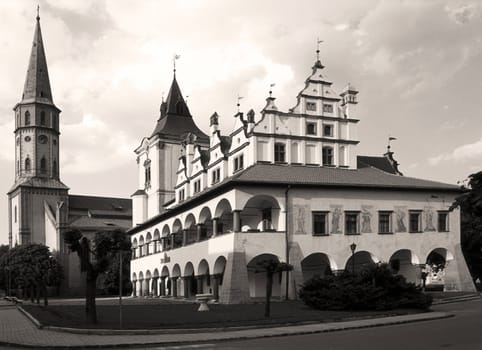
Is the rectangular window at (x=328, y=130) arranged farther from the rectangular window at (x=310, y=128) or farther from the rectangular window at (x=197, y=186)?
the rectangular window at (x=197, y=186)

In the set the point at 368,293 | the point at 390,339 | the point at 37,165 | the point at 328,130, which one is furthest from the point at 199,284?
the point at 37,165

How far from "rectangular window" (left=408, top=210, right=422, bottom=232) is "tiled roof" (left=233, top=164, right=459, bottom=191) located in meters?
1.98

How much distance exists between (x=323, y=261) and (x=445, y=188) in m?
10.7

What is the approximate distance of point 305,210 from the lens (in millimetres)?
44750

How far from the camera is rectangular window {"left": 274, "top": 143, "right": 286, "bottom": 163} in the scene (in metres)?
48.6

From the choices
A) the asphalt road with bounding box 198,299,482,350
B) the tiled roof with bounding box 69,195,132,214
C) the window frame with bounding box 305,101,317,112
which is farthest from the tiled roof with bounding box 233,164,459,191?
the tiled roof with bounding box 69,195,132,214

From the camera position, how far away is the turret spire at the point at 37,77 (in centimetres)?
11312

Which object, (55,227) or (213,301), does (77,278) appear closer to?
(55,227)

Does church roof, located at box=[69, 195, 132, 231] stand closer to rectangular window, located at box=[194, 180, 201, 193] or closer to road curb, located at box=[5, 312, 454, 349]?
rectangular window, located at box=[194, 180, 201, 193]

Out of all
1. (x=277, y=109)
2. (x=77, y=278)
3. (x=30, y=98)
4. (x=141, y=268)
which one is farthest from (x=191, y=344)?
(x=30, y=98)

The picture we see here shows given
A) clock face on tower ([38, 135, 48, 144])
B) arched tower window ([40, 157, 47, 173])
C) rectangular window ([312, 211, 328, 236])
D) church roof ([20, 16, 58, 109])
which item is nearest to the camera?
rectangular window ([312, 211, 328, 236])

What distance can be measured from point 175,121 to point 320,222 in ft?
136

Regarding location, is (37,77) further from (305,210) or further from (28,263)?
(305,210)

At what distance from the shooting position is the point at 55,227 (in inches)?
4259
